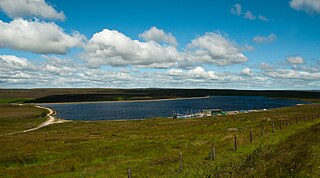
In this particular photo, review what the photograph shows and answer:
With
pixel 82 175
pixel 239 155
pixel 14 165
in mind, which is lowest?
pixel 14 165

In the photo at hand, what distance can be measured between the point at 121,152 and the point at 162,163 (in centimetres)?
1315

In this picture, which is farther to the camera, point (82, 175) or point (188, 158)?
point (188, 158)

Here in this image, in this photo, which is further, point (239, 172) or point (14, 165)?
point (14, 165)

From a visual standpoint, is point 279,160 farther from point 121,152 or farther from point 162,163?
point 121,152

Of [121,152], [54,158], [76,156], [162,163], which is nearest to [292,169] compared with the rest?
[162,163]

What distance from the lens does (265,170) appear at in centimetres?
1529

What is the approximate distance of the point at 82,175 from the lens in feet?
77.8

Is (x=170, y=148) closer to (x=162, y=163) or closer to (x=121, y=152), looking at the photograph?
(x=121, y=152)

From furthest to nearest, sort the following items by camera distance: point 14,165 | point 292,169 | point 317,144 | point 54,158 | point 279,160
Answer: point 54,158, point 14,165, point 317,144, point 279,160, point 292,169

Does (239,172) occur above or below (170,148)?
above

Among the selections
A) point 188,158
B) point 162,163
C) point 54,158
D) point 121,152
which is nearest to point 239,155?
point 188,158

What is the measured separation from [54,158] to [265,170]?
1194 inches

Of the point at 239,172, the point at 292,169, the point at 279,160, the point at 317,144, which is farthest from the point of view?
the point at 317,144

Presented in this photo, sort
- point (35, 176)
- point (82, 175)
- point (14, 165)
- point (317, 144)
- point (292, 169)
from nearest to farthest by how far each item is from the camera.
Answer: point (292, 169) → point (317, 144) → point (82, 175) → point (35, 176) → point (14, 165)
